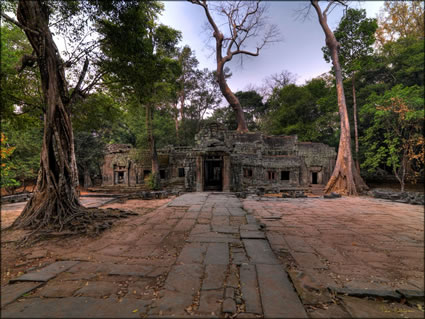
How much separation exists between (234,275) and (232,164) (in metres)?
10.5

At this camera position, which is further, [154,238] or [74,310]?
[154,238]

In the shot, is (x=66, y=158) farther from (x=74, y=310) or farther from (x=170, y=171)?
(x=170, y=171)

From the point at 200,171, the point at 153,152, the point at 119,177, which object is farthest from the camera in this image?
the point at 119,177

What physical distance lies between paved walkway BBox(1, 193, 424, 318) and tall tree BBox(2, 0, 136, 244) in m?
0.87

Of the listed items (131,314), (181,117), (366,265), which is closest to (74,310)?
(131,314)

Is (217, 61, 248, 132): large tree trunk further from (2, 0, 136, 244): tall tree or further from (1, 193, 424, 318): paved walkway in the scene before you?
(1, 193, 424, 318): paved walkway

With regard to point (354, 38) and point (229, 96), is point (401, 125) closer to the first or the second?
point (354, 38)

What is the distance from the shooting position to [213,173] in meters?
16.8

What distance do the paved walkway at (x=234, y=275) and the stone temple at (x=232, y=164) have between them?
26.7ft

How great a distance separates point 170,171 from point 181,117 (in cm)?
881

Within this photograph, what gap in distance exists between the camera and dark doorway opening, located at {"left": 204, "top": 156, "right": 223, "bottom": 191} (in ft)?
39.1

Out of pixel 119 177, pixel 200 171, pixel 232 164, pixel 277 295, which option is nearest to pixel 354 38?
pixel 232 164

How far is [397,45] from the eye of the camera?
10.9m

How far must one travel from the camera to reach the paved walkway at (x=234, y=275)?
164 cm
